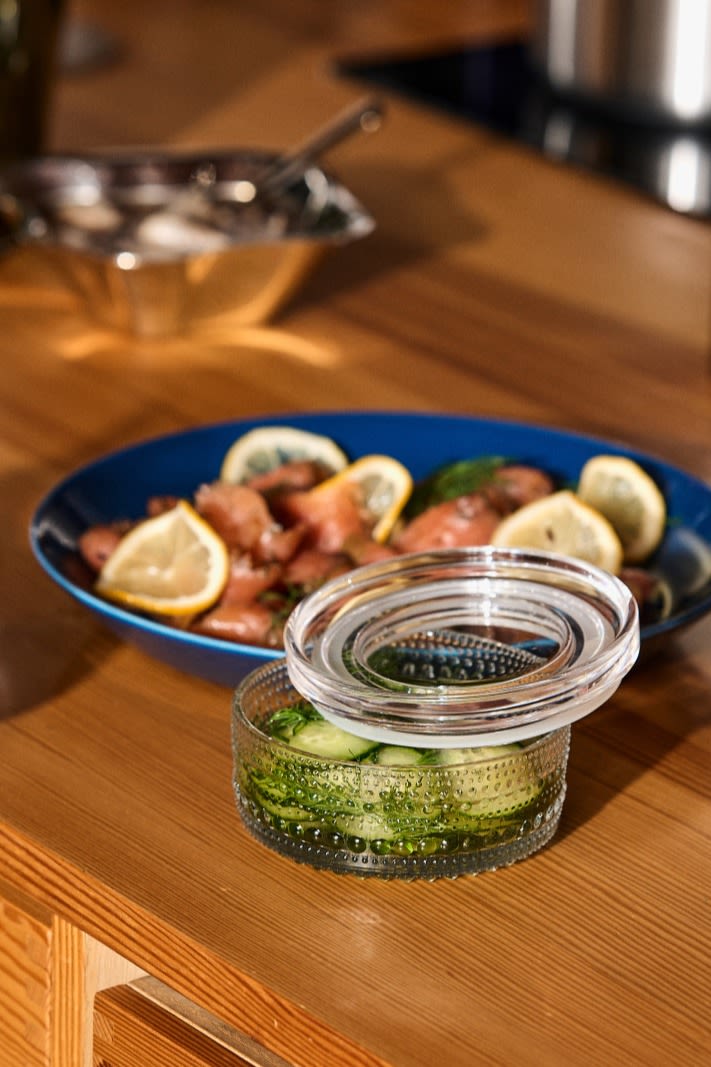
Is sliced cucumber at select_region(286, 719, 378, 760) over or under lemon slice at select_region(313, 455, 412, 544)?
over

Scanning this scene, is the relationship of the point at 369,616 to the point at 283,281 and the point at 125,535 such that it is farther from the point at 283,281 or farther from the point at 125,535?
the point at 283,281

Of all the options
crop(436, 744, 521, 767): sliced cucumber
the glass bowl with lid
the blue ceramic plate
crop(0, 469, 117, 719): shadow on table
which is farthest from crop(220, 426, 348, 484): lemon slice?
crop(436, 744, 521, 767): sliced cucumber

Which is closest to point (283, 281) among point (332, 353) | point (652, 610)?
point (332, 353)

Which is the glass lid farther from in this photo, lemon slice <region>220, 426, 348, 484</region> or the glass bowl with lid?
lemon slice <region>220, 426, 348, 484</region>

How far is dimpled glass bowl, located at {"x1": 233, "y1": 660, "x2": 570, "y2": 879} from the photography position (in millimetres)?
692

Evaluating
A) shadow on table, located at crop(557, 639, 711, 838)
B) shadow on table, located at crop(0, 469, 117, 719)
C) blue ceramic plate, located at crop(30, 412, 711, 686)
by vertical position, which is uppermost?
blue ceramic plate, located at crop(30, 412, 711, 686)

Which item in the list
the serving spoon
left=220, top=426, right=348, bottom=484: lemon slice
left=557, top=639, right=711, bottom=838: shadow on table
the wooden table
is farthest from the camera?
the serving spoon

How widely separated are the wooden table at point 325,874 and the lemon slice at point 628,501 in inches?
2.7

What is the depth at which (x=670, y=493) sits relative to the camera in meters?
0.99

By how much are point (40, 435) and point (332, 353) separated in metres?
0.27

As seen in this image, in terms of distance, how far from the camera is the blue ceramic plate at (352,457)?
0.88 meters

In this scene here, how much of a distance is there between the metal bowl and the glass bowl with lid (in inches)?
22.0

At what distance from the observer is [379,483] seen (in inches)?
39.4

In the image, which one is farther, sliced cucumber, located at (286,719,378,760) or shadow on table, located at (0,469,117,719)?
shadow on table, located at (0,469,117,719)
